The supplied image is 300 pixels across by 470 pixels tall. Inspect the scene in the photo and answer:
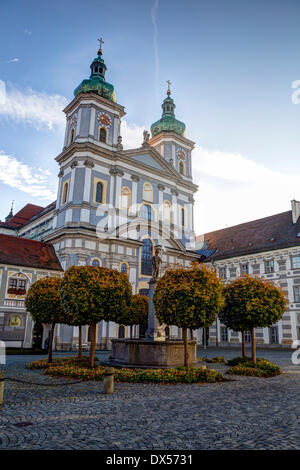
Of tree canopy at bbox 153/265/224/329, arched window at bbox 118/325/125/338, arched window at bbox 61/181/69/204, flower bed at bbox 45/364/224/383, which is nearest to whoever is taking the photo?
flower bed at bbox 45/364/224/383

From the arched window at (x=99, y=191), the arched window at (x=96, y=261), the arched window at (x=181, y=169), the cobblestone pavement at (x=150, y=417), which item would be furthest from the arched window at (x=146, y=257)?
the cobblestone pavement at (x=150, y=417)

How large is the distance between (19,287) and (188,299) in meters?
20.3

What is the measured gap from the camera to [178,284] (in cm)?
1520

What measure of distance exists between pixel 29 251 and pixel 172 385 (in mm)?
23942

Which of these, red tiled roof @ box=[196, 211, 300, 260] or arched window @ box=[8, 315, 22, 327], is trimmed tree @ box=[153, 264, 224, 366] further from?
red tiled roof @ box=[196, 211, 300, 260]

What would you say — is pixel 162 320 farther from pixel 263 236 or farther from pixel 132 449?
pixel 263 236

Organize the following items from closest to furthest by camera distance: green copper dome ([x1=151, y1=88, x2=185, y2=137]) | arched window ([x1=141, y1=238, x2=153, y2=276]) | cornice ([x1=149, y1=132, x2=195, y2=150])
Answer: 1. arched window ([x1=141, y1=238, x2=153, y2=276])
2. cornice ([x1=149, y1=132, x2=195, y2=150])
3. green copper dome ([x1=151, y1=88, x2=185, y2=137])

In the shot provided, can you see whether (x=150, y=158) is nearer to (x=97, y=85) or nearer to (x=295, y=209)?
(x=97, y=85)

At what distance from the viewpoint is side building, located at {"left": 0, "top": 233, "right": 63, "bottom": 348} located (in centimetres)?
2906

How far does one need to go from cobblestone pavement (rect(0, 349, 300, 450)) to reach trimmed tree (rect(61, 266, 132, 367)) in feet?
12.1

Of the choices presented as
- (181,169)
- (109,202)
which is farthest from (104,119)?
(181,169)

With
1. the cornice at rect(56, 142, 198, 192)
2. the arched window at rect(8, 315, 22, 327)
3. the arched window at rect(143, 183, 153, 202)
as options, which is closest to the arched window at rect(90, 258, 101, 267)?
the arched window at rect(8, 315, 22, 327)

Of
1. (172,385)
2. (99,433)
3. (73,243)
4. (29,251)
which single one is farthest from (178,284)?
(29,251)
